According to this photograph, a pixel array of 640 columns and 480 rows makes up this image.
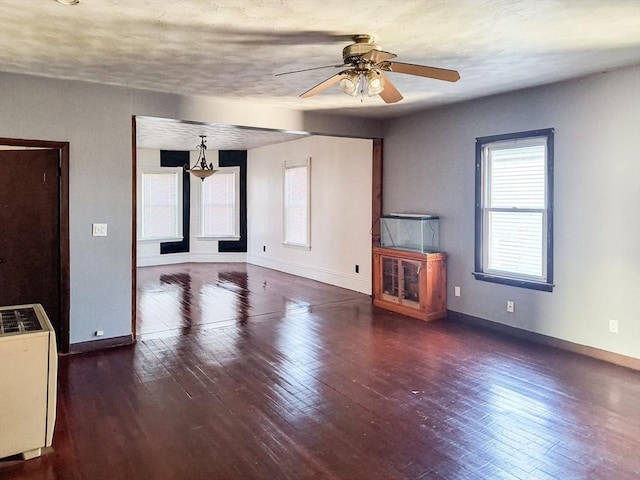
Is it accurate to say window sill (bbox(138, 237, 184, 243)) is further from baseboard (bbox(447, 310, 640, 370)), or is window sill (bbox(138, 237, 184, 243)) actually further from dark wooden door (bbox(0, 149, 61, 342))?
baseboard (bbox(447, 310, 640, 370))

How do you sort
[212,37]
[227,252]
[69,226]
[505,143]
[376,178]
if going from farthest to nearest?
[227,252] < [376,178] < [505,143] < [69,226] < [212,37]

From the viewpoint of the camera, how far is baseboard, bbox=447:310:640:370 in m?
3.99

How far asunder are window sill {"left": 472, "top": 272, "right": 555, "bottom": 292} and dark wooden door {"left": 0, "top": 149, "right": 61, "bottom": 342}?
14.2 feet

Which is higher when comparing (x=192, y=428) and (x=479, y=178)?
(x=479, y=178)

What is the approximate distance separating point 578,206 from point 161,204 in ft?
27.1

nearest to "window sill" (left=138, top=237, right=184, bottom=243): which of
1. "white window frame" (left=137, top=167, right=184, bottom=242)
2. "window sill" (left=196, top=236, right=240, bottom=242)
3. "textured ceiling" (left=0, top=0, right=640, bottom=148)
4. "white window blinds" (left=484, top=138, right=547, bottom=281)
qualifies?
"white window frame" (left=137, top=167, right=184, bottom=242)

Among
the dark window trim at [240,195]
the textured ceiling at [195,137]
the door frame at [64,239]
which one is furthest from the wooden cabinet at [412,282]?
the dark window trim at [240,195]

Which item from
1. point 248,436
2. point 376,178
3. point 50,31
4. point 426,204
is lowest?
point 248,436

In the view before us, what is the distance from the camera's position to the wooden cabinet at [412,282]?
5.46 m

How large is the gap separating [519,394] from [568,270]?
159cm

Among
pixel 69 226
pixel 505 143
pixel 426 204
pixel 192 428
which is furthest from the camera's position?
pixel 426 204

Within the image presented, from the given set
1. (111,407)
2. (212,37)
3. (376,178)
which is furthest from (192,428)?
(376,178)

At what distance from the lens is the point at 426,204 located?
5.86 metres

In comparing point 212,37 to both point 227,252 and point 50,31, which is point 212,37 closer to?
point 50,31
